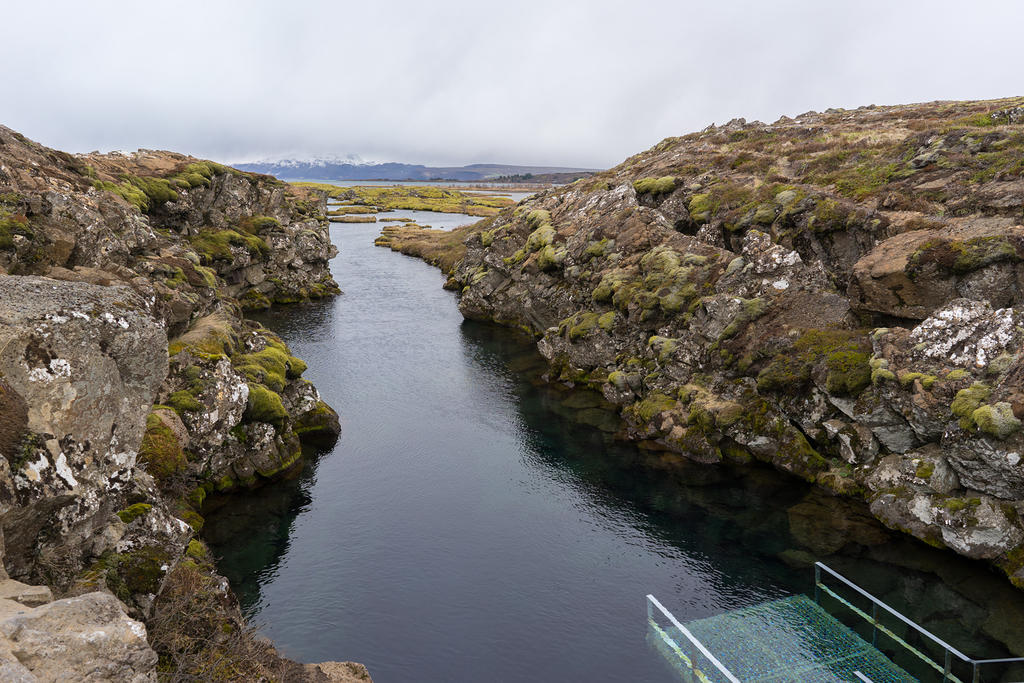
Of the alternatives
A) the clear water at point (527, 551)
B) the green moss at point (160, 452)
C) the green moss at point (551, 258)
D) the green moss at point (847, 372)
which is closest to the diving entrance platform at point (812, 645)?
the clear water at point (527, 551)

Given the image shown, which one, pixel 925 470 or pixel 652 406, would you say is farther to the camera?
pixel 652 406

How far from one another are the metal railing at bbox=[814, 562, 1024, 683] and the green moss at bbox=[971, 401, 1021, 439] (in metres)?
12.0

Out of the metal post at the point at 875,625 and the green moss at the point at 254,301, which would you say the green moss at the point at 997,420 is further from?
the green moss at the point at 254,301

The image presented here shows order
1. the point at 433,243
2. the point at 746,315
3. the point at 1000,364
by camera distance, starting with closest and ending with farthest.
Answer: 1. the point at 1000,364
2. the point at 746,315
3. the point at 433,243

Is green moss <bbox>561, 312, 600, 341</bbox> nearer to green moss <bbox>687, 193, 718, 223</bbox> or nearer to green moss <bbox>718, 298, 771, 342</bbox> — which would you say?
green moss <bbox>718, 298, 771, 342</bbox>

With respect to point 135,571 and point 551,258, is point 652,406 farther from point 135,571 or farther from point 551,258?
point 135,571

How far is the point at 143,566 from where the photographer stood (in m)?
23.1

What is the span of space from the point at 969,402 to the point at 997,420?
253 cm

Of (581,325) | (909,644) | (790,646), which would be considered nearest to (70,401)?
(790,646)

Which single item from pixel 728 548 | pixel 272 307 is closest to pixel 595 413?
pixel 728 548

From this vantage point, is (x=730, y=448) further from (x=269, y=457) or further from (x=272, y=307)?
(x=272, y=307)

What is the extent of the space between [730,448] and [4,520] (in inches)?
1855

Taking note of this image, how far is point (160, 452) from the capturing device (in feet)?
121

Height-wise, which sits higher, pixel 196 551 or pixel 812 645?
pixel 812 645
